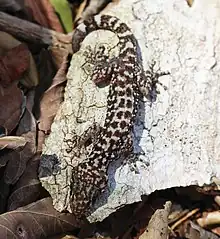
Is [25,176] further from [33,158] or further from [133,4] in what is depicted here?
[133,4]

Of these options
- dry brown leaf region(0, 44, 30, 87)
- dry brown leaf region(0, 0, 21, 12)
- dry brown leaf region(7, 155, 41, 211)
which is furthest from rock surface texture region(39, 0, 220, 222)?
dry brown leaf region(0, 0, 21, 12)

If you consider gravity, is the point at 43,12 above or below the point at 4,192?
above

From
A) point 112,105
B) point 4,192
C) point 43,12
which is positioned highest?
point 43,12

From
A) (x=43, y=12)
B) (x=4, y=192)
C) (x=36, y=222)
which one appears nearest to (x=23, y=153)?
(x=4, y=192)

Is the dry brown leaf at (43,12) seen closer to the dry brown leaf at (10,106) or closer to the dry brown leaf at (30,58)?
the dry brown leaf at (30,58)

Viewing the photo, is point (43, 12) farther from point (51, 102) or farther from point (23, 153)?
point (23, 153)

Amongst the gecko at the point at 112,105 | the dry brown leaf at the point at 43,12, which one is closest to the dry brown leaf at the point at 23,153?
the gecko at the point at 112,105
